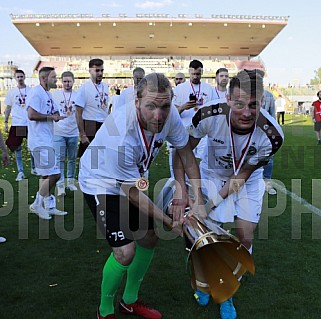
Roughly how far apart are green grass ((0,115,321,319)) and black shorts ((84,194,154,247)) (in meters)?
0.79

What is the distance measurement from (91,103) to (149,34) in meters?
48.9

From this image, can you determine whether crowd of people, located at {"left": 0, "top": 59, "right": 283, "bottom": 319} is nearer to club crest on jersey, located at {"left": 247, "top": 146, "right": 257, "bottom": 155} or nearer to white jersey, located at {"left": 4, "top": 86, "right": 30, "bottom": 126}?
club crest on jersey, located at {"left": 247, "top": 146, "right": 257, "bottom": 155}

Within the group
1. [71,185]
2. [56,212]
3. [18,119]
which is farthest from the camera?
[18,119]

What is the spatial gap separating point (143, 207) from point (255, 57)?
199 feet

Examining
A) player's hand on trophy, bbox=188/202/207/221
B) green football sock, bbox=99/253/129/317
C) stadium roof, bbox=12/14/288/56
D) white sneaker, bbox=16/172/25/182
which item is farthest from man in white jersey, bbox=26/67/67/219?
stadium roof, bbox=12/14/288/56

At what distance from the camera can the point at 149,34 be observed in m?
54.2

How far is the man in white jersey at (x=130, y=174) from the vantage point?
2775 millimetres

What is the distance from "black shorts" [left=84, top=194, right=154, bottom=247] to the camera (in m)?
3.09

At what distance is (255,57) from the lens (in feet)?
199

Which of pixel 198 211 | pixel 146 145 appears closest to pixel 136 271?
pixel 198 211

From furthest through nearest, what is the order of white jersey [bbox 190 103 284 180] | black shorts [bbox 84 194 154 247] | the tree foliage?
1. the tree foliage
2. white jersey [bbox 190 103 284 180]
3. black shorts [bbox 84 194 154 247]

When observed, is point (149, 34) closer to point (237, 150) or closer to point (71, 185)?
point (71, 185)

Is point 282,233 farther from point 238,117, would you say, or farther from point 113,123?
point 113,123

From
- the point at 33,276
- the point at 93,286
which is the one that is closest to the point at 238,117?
the point at 93,286
